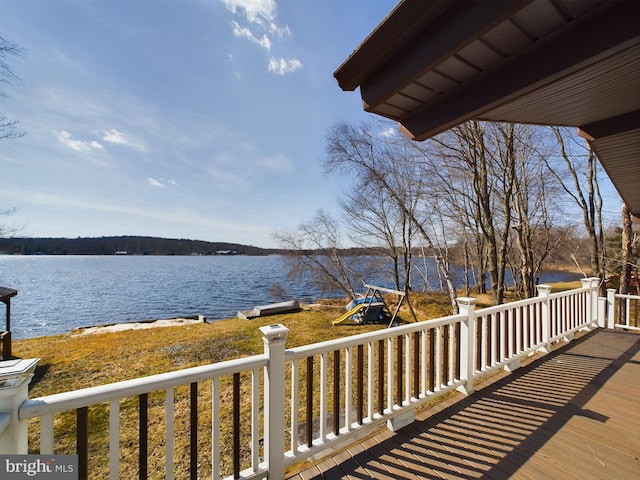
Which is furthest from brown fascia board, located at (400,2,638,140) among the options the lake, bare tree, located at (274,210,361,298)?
the lake

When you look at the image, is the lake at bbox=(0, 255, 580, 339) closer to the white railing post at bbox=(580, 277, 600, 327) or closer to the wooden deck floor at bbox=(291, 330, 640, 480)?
the white railing post at bbox=(580, 277, 600, 327)

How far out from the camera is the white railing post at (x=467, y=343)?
2885 millimetres

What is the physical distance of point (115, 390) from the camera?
1.30 metres

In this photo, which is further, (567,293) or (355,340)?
(567,293)

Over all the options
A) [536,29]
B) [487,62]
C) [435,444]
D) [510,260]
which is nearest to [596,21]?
[536,29]

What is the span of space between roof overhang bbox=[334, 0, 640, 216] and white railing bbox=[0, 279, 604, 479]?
1.79 metres

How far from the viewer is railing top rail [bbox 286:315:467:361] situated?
1.91 metres

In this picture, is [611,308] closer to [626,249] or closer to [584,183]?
[626,249]

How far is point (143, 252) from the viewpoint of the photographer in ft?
127

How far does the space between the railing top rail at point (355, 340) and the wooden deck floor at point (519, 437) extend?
A: 32.0 inches

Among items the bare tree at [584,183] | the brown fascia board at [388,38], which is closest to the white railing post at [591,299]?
the bare tree at [584,183]

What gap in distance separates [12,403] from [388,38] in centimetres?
250

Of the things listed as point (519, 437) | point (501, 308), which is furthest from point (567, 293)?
point (519, 437)

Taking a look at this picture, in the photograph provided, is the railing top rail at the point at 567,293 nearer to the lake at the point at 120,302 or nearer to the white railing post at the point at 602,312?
the white railing post at the point at 602,312
